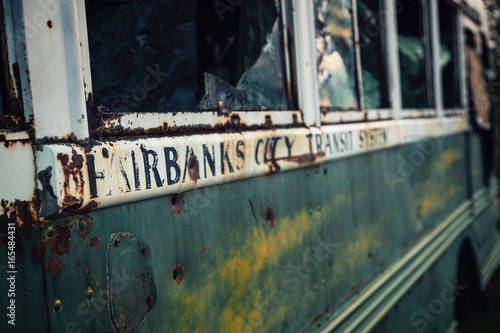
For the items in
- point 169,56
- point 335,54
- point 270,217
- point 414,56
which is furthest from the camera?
point 414,56

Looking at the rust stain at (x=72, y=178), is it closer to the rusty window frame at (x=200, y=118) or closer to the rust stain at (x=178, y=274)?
the rusty window frame at (x=200, y=118)

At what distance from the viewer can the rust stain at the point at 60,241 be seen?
0.94 metres

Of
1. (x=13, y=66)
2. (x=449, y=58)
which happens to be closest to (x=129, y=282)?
(x=13, y=66)

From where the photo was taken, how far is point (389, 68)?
2.76m

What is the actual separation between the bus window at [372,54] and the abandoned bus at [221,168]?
0.04 ft

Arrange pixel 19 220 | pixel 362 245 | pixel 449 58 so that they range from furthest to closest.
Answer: pixel 449 58, pixel 362 245, pixel 19 220

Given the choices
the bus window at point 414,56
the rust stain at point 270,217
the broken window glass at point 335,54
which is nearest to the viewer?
→ the rust stain at point 270,217

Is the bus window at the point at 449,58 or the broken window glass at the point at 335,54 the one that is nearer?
the broken window glass at the point at 335,54

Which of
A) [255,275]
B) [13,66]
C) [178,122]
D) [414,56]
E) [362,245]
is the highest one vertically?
[414,56]

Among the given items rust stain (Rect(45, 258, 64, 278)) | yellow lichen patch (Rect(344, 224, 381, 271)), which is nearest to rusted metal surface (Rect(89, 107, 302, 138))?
rust stain (Rect(45, 258, 64, 278))

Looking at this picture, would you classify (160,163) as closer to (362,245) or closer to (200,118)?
(200,118)

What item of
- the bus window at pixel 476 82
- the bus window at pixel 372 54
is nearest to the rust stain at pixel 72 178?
the bus window at pixel 372 54

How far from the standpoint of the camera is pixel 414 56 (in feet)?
11.3

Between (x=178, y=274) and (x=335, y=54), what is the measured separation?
1.28 m
